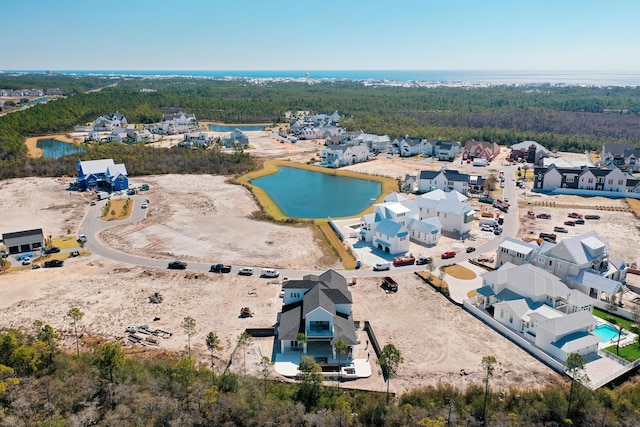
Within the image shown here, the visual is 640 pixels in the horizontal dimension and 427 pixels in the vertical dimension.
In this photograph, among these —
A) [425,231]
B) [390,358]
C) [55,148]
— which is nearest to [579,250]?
[425,231]

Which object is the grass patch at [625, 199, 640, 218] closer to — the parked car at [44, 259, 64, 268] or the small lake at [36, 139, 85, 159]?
the parked car at [44, 259, 64, 268]

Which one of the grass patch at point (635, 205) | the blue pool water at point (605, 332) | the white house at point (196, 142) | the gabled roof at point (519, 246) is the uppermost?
the white house at point (196, 142)

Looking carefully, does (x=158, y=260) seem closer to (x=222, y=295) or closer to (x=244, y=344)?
(x=222, y=295)

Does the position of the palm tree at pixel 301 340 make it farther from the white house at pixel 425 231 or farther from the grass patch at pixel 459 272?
the white house at pixel 425 231

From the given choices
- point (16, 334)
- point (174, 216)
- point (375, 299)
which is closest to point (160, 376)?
point (16, 334)

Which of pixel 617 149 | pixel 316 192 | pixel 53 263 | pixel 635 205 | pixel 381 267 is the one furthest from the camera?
pixel 617 149

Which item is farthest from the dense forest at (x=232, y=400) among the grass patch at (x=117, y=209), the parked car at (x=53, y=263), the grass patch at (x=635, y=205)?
the grass patch at (x=635, y=205)

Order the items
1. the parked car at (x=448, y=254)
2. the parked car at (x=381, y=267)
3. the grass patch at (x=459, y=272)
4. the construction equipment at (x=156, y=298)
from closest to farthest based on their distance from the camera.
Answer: the construction equipment at (x=156, y=298), the grass patch at (x=459, y=272), the parked car at (x=381, y=267), the parked car at (x=448, y=254)
